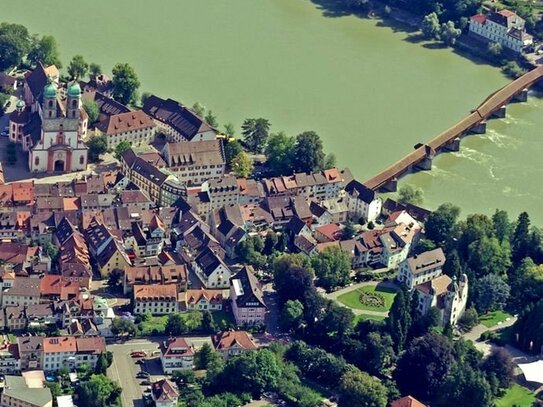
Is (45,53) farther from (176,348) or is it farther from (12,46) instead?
(176,348)

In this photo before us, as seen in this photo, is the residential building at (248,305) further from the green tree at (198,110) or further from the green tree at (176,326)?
the green tree at (198,110)

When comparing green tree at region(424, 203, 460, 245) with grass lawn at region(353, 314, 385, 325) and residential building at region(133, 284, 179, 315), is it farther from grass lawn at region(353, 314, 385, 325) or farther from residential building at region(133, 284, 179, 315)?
residential building at region(133, 284, 179, 315)

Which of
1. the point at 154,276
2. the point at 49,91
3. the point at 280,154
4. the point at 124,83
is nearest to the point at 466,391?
the point at 154,276

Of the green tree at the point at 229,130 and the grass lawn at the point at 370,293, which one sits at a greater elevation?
the green tree at the point at 229,130

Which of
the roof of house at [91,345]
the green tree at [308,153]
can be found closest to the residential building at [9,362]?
the roof of house at [91,345]

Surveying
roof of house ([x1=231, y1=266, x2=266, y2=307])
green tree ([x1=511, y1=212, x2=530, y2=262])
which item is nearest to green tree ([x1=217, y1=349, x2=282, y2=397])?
roof of house ([x1=231, y1=266, x2=266, y2=307])
